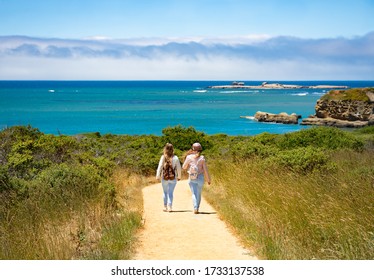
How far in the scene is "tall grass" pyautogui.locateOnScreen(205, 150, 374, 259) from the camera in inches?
296

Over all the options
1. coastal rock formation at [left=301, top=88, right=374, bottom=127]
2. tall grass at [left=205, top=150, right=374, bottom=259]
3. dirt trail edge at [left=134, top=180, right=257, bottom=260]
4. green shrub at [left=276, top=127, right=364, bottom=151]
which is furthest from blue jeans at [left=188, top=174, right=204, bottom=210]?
coastal rock formation at [left=301, top=88, right=374, bottom=127]

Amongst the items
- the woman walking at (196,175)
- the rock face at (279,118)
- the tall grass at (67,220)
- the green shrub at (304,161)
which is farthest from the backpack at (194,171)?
the rock face at (279,118)

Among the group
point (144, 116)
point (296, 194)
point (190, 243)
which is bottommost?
point (144, 116)

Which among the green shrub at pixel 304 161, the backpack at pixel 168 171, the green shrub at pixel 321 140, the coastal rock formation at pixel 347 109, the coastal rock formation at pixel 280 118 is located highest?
the backpack at pixel 168 171

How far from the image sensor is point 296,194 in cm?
937

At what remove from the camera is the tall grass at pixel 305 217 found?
7.52m

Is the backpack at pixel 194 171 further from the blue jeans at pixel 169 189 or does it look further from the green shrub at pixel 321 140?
the green shrub at pixel 321 140

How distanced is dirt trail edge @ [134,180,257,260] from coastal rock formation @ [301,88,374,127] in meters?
68.5

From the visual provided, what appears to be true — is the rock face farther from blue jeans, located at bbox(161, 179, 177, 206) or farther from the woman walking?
the woman walking

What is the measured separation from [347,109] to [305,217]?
243 ft

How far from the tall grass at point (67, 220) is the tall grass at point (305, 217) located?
2.13 meters
